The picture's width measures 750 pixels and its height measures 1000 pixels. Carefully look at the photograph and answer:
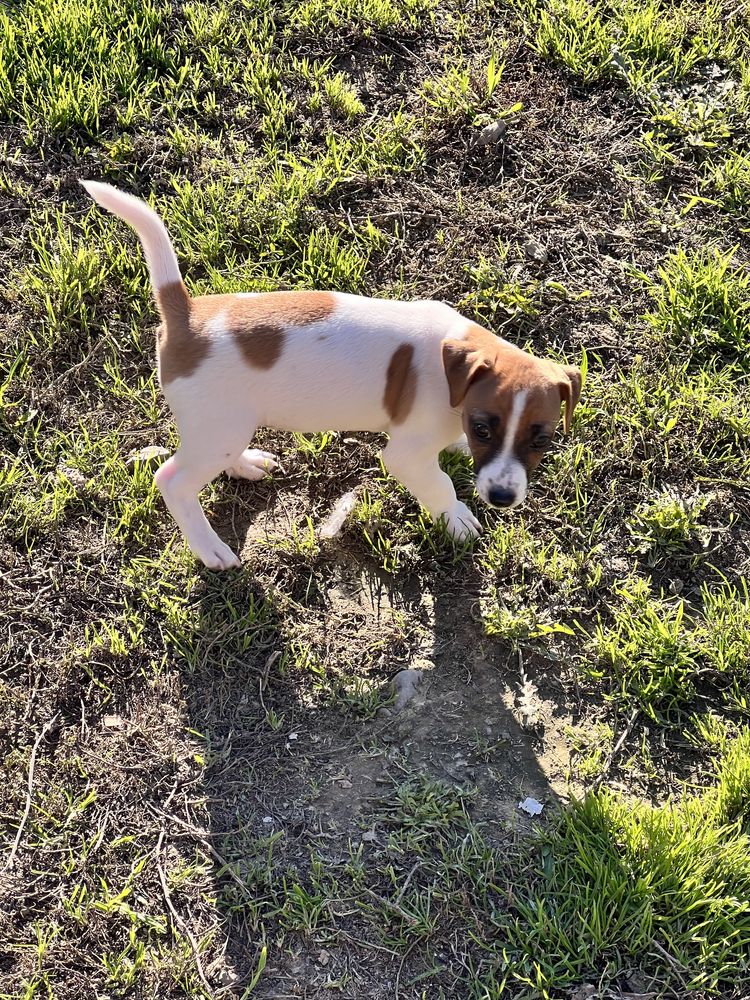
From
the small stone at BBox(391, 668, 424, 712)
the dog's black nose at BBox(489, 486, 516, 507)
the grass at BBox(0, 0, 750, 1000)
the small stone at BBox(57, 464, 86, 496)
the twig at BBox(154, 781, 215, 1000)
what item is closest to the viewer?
the twig at BBox(154, 781, 215, 1000)

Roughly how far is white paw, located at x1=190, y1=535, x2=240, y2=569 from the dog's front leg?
2.67ft

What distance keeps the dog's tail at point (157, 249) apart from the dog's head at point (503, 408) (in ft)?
3.52

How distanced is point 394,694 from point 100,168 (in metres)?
3.53

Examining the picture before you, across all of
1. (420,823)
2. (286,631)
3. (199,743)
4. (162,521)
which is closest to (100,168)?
(162,521)

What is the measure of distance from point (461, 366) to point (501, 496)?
0.51 meters

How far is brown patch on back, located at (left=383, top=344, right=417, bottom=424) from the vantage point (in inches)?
148

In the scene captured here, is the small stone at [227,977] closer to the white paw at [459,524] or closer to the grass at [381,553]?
the grass at [381,553]

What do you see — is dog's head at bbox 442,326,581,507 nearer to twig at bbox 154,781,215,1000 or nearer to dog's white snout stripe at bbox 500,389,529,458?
dog's white snout stripe at bbox 500,389,529,458

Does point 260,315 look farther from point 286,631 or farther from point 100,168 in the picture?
point 100,168

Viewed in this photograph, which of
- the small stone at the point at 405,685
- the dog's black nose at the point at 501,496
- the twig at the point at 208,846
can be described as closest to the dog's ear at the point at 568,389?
the dog's black nose at the point at 501,496

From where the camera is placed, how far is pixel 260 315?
365 cm

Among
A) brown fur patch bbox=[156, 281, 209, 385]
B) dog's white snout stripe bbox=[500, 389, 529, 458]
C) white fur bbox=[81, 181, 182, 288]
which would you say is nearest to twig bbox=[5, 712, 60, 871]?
brown fur patch bbox=[156, 281, 209, 385]

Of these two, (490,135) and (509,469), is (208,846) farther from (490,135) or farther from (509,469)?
(490,135)

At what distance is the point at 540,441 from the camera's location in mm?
3607
